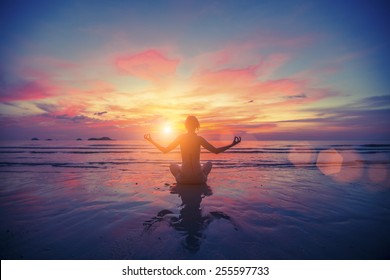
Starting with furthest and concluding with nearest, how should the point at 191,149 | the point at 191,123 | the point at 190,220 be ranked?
1. the point at 191,149
2. the point at 191,123
3. the point at 190,220

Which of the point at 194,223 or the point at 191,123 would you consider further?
the point at 191,123

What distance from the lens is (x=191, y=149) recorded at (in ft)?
25.8

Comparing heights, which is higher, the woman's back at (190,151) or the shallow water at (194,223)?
the woman's back at (190,151)

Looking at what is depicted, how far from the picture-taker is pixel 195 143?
25.5 feet

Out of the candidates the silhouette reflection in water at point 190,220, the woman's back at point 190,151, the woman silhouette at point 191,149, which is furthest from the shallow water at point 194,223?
the woman's back at point 190,151

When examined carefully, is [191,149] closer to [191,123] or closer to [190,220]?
[191,123]

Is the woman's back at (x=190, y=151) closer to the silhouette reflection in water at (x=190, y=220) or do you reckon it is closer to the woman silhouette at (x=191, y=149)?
the woman silhouette at (x=191, y=149)

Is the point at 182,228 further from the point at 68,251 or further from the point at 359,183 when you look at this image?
the point at 359,183

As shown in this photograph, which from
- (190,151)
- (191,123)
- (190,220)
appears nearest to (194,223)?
(190,220)

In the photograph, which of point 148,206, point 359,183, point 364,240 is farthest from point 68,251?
point 359,183

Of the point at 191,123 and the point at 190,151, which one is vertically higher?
the point at 191,123

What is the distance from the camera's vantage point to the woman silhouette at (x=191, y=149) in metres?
7.59

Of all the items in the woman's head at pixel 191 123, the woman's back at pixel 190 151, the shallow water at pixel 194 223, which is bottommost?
the shallow water at pixel 194 223
